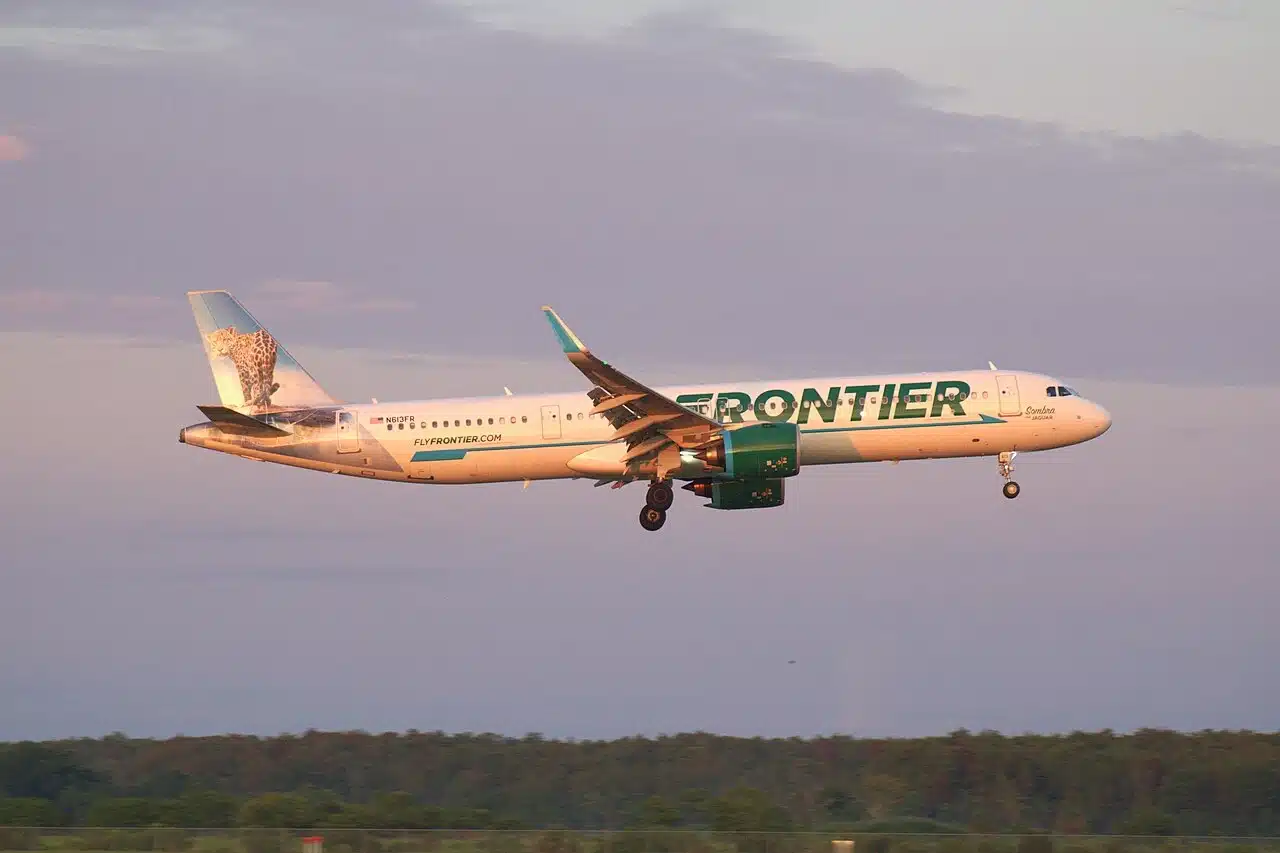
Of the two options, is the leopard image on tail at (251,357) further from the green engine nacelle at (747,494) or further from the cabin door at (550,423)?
the green engine nacelle at (747,494)

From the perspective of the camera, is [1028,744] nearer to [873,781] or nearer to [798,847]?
[873,781]

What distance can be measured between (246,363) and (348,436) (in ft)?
16.0

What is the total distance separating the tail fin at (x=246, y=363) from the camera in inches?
2213

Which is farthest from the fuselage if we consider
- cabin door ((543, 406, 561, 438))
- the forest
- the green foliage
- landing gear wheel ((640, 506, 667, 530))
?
the green foliage

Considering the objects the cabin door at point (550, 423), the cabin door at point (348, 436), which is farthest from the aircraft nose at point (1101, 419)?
the cabin door at point (348, 436)

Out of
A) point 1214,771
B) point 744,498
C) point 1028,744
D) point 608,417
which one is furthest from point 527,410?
point 1214,771

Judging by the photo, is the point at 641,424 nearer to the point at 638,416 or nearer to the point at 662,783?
the point at 638,416

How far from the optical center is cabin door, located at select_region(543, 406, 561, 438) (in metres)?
54.3

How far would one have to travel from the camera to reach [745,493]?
5556cm

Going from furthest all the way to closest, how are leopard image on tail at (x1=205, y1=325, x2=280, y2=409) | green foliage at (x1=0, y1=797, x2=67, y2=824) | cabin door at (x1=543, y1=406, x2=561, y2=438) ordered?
leopard image on tail at (x1=205, y1=325, x2=280, y2=409) → cabin door at (x1=543, y1=406, x2=561, y2=438) → green foliage at (x1=0, y1=797, x2=67, y2=824)

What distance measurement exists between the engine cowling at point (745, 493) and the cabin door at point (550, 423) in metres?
Result: 5.30

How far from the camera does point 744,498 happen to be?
2192 inches

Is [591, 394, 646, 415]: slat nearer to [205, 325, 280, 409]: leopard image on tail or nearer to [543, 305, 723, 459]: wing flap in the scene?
[543, 305, 723, 459]: wing flap

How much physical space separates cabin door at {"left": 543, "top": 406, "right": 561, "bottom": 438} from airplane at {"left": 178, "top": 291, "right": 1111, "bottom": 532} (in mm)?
32
